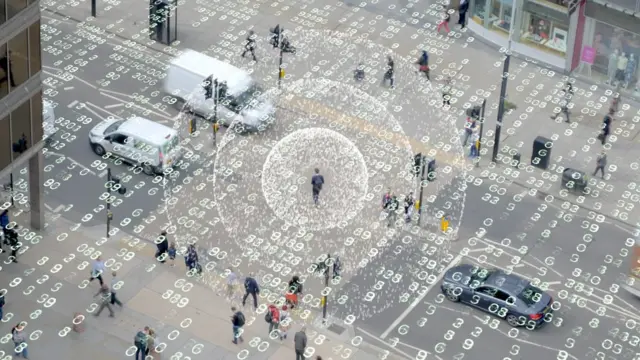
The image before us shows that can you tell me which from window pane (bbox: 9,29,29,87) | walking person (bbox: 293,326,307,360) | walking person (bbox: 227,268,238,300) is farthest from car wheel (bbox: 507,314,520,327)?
window pane (bbox: 9,29,29,87)

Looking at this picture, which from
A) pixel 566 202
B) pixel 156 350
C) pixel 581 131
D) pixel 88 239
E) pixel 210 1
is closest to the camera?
pixel 156 350

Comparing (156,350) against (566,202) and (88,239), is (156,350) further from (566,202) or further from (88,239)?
(566,202)

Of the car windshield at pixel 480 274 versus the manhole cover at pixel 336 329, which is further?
the car windshield at pixel 480 274

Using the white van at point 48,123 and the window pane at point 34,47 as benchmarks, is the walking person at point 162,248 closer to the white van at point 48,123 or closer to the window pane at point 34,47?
the window pane at point 34,47

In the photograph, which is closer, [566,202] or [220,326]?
[220,326]

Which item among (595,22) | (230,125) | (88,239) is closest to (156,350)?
(88,239)

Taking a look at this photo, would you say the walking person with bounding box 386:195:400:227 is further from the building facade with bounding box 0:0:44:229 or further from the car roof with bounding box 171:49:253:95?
the building facade with bounding box 0:0:44:229

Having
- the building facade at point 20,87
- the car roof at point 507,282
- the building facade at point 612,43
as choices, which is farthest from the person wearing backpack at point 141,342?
the building facade at point 612,43
